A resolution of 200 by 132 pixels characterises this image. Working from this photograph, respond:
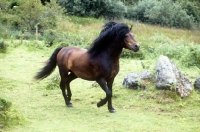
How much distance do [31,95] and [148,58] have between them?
6854mm

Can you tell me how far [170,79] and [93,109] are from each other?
6.45 ft

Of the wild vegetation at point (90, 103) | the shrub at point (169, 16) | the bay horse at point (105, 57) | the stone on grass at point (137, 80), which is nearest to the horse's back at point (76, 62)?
the bay horse at point (105, 57)

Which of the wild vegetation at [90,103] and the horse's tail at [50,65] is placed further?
the horse's tail at [50,65]

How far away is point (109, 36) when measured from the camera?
6957 mm

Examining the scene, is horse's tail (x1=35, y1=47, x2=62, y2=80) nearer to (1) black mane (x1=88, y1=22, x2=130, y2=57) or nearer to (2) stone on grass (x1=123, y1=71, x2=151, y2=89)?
(1) black mane (x1=88, y1=22, x2=130, y2=57)

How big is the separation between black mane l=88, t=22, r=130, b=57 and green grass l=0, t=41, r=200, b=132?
1337 millimetres

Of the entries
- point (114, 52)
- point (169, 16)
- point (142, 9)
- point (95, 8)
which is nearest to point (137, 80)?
point (114, 52)

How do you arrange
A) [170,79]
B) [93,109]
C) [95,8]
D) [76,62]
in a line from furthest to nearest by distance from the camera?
[95,8], [170,79], [93,109], [76,62]

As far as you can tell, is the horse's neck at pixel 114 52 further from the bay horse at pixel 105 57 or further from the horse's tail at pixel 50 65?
the horse's tail at pixel 50 65

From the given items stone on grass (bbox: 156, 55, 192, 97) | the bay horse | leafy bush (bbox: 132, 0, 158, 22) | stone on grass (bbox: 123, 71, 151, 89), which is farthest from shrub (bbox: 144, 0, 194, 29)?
the bay horse

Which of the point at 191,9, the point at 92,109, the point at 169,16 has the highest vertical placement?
the point at 92,109

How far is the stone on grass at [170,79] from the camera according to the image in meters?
7.96

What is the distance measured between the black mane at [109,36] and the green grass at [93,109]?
134cm

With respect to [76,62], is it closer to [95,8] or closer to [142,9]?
[95,8]
